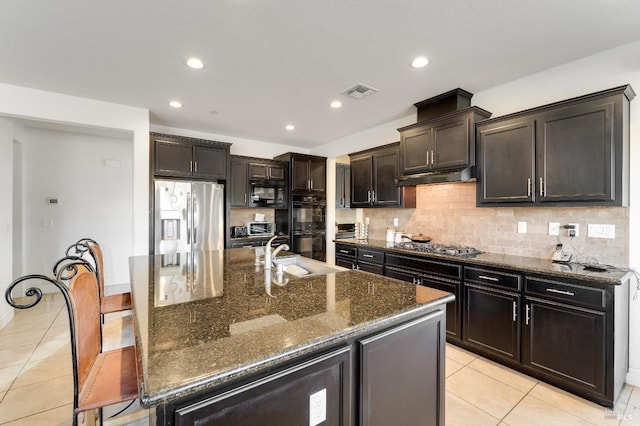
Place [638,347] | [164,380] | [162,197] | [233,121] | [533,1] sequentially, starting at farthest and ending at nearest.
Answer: [233,121]
[162,197]
[638,347]
[533,1]
[164,380]

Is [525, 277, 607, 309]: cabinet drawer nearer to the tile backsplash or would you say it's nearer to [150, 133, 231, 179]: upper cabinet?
the tile backsplash

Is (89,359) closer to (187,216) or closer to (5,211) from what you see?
(187,216)

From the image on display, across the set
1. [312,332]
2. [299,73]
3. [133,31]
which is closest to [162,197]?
[133,31]

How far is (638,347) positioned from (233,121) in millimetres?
4986

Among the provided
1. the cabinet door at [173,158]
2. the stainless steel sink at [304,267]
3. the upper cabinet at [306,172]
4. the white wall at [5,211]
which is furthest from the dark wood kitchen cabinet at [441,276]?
the white wall at [5,211]

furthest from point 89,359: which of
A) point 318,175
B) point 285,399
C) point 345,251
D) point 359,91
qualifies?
point 318,175

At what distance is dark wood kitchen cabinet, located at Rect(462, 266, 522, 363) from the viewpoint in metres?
2.47

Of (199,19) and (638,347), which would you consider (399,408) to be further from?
(199,19)

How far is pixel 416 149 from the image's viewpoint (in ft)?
11.5

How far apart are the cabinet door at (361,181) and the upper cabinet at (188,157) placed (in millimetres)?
2076

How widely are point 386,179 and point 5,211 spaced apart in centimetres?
478

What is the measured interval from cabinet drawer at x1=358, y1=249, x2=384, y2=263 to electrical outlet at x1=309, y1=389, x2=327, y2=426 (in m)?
2.74

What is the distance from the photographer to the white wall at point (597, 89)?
2.26 m

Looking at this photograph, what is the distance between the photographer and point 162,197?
4043mm
